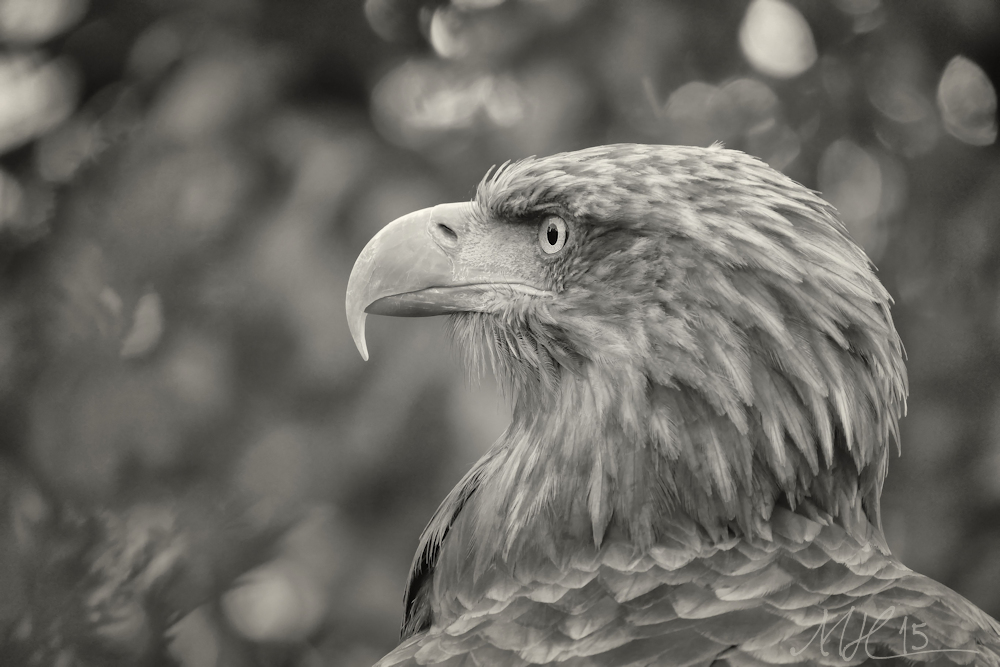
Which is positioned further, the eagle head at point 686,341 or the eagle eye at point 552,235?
the eagle eye at point 552,235

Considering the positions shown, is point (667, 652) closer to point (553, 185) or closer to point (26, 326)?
point (553, 185)

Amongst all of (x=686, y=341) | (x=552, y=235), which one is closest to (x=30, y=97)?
(x=552, y=235)

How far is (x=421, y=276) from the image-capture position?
171 centimetres

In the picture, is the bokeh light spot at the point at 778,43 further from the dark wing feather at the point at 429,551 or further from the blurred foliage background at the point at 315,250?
the dark wing feather at the point at 429,551

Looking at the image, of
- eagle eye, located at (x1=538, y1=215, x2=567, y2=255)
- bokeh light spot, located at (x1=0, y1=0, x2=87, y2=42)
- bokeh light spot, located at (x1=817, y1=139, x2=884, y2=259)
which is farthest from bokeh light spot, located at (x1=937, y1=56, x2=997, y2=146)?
bokeh light spot, located at (x1=0, y1=0, x2=87, y2=42)

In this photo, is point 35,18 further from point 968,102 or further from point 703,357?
point 968,102

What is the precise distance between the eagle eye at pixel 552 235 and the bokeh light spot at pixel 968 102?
1.57 metres

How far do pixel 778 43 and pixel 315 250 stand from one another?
1.50 metres

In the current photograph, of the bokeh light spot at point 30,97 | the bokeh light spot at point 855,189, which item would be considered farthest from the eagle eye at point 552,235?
the bokeh light spot at point 30,97

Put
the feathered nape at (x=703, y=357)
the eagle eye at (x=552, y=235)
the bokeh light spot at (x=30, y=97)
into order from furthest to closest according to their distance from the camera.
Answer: the bokeh light spot at (x=30, y=97) → the eagle eye at (x=552, y=235) → the feathered nape at (x=703, y=357)

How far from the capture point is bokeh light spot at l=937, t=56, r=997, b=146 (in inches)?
100

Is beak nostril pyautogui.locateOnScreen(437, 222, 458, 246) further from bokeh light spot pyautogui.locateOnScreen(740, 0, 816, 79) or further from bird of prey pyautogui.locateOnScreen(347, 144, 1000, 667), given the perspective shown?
bokeh light spot pyautogui.locateOnScreen(740, 0, 816, 79)

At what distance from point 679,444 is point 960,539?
155 centimetres

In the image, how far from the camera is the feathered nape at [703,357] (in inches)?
59.5
